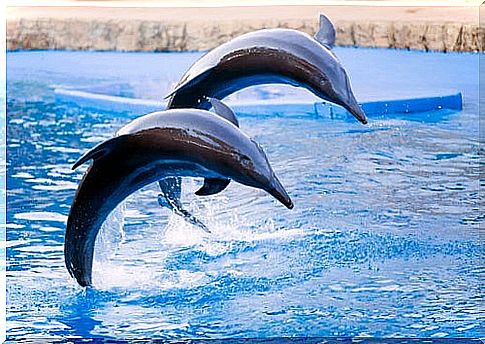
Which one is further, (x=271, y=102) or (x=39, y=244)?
(x=271, y=102)

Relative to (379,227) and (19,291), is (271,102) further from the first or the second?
(19,291)

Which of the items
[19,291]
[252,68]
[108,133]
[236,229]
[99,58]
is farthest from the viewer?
[99,58]

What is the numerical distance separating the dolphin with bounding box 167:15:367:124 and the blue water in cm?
88

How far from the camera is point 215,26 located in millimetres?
9906

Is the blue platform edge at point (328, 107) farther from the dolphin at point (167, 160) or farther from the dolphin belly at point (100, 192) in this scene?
the dolphin at point (167, 160)

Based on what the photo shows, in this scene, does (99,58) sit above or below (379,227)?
above

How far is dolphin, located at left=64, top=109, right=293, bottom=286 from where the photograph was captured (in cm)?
339

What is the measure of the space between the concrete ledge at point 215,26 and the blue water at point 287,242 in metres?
0.61

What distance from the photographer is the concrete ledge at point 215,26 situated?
8992mm

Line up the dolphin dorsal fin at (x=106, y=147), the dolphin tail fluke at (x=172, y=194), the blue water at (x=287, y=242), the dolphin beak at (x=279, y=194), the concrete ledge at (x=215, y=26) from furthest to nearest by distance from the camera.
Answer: the concrete ledge at (x=215, y=26), the blue water at (x=287, y=242), the dolphin tail fluke at (x=172, y=194), the dolphin dorsal fin at (x=106, y=147), the dolphin beak at (x=279, y=194)

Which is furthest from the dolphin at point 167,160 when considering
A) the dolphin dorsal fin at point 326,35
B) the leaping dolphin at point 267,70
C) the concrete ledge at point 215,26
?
the concrete ledge at point 215,26

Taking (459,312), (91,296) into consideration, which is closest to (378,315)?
(459,312)

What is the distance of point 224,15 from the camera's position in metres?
9.60

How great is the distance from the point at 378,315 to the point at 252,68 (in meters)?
1.30
